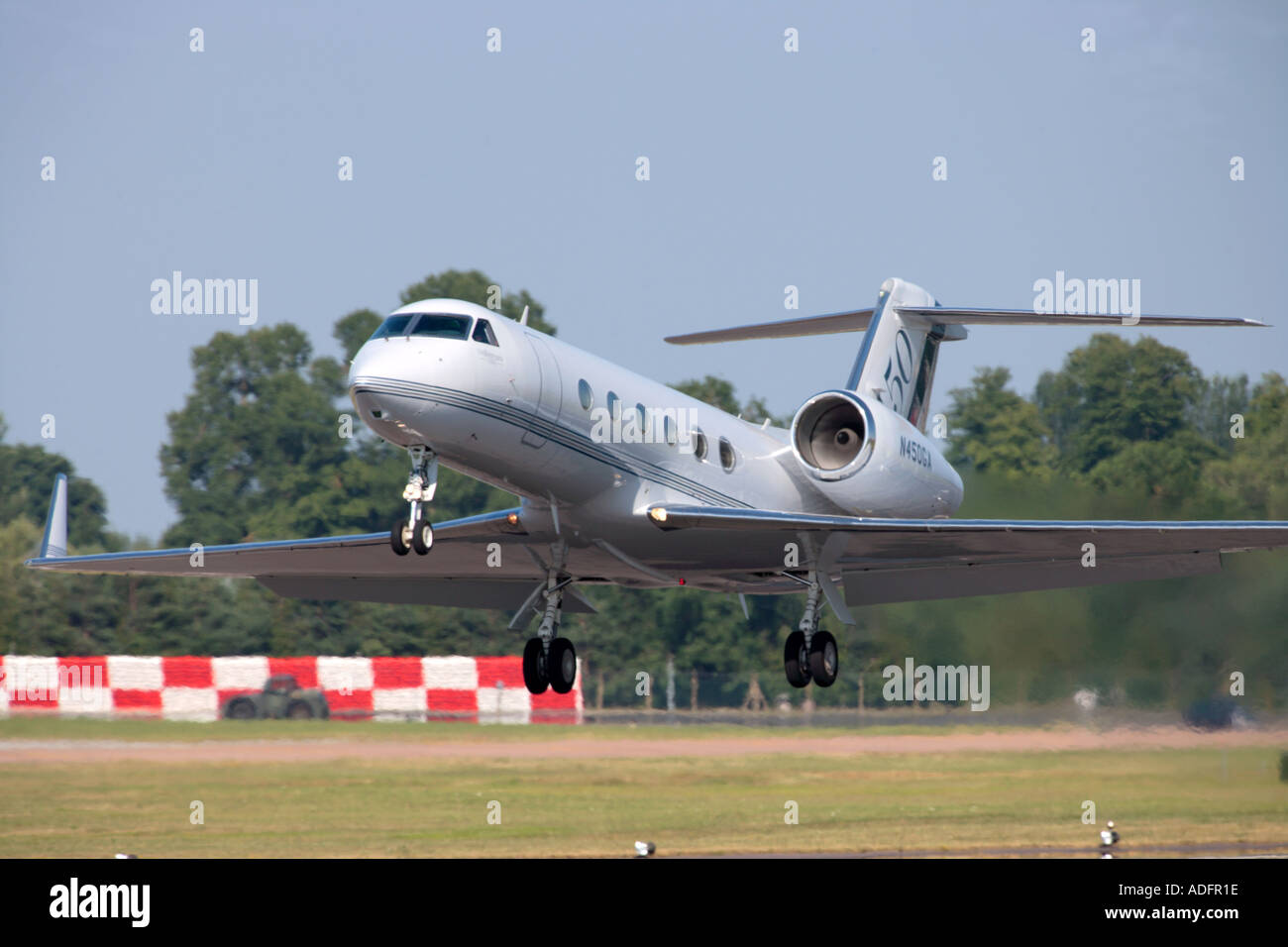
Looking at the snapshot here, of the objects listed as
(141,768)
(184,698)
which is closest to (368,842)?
(141,768)

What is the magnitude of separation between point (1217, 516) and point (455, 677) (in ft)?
45.4

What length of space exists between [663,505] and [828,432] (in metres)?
3.37

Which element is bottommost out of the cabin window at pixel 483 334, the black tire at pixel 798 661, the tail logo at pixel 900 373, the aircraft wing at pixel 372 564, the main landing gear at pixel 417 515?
the black tire at pixel 798 661

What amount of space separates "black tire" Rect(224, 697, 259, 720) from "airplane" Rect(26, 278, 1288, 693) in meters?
6.78

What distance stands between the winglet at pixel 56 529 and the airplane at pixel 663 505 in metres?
0.04

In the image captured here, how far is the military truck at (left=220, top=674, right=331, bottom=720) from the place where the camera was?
2800 cm

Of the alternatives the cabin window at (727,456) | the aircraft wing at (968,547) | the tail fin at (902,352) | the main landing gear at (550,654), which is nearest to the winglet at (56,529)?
the main landing gear at (550,654)

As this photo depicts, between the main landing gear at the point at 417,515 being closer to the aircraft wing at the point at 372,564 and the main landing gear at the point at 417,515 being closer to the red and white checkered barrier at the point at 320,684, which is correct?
the aircraft wing at the point at 372,564

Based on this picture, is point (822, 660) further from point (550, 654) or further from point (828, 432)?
point (550, 654)

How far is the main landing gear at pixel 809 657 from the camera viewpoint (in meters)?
18.3

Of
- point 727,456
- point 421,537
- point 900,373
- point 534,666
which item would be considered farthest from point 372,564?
point 900,373

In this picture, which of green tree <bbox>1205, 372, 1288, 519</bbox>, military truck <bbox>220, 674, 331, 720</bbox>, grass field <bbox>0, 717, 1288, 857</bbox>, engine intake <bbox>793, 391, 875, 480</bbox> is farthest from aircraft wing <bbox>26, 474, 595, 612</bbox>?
green tree <bbox>1205, 372, 1288, 519</bbox>

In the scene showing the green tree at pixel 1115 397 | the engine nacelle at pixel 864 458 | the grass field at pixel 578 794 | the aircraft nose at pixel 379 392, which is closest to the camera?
the aircraft nose at pixel 379 392
